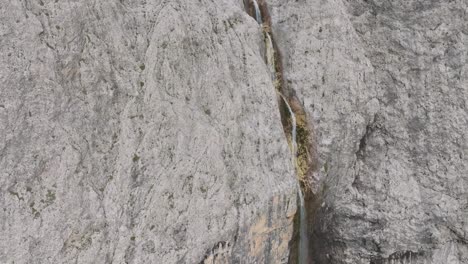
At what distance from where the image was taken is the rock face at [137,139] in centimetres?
780

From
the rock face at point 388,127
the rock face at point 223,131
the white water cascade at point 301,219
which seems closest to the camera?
the rock face at point 223,131

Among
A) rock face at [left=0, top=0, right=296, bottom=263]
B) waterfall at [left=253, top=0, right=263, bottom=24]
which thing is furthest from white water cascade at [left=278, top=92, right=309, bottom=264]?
waterfall at [left=253, top=0, right=263, bottom=24]

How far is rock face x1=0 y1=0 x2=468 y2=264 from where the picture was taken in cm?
801

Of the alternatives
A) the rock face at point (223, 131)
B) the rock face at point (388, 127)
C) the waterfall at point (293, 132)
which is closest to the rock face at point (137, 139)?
the rock face at point (223, 131)

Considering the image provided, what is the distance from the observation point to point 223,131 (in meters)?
10.1

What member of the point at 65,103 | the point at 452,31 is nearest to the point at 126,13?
the point at 65,103

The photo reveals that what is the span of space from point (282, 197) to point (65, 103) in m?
5.71

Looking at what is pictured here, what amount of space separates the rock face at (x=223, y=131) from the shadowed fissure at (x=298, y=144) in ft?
0.75

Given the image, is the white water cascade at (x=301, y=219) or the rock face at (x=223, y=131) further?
the white water cascade at (x=301, y=219)

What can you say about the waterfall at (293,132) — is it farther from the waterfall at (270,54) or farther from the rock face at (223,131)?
the waterfall at (270,54)

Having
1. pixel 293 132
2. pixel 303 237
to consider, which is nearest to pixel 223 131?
pixel 293 132

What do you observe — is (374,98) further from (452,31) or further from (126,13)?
(126,13)

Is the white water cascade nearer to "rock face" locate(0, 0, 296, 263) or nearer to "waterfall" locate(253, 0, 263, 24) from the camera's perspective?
"rock face" locate(0, 0, 296, 263)

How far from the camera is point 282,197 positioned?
10.7m
